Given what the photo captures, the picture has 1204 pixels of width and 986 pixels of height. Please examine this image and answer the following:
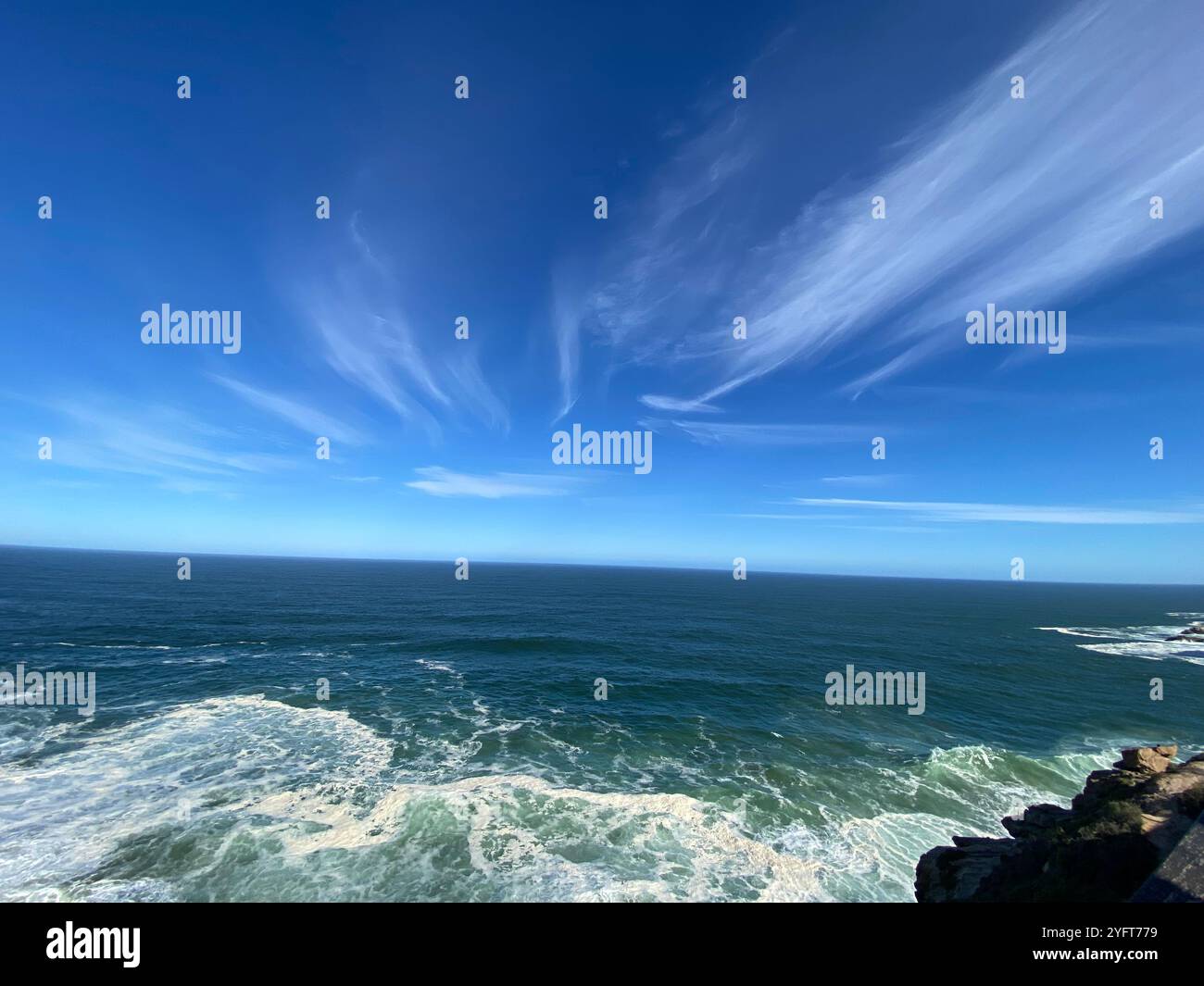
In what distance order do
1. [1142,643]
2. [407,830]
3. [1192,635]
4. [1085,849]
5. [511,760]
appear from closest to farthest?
[1085,849] → [407,830] → [511,760] → [1142,643] → [1192,635]

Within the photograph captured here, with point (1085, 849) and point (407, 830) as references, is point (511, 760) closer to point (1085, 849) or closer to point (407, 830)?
point (407, 830)

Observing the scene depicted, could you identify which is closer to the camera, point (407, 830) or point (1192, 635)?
point (407, 830)

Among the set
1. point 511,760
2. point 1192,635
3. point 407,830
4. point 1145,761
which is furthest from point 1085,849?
point 1192,635

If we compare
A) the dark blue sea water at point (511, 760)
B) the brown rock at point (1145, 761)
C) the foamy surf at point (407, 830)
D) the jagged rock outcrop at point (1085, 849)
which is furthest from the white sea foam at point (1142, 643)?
the jagged rock outcrop at point (1085, 849)

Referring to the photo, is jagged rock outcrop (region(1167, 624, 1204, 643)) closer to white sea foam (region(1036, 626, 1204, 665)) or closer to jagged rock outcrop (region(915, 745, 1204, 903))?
white sea foam (region(1036, 626, 1204, 665))

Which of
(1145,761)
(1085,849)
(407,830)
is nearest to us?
(1085,849)

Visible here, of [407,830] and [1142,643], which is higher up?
[407,830]

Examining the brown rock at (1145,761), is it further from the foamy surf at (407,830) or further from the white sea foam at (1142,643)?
the white sea foam at (1142,643)
